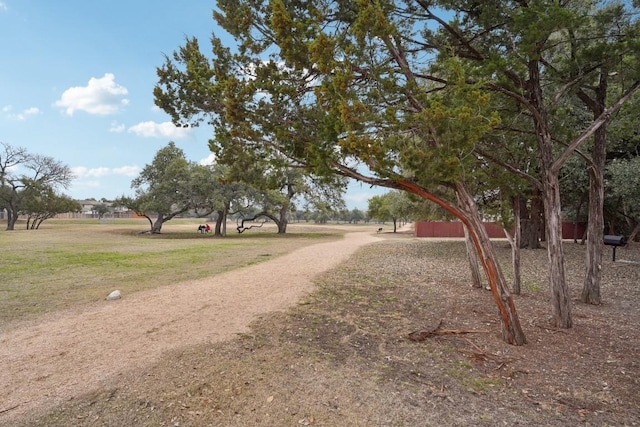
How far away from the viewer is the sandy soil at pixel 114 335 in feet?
12.3

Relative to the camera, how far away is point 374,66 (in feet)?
17.5

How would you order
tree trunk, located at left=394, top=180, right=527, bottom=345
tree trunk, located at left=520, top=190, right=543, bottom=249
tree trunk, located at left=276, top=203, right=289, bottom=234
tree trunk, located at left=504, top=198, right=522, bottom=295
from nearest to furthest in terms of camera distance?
tree trunk, located at left=394, top=180, right=527, bottom=345, tree trunk, located at left=504, top=198, right=522, bottom=295, tree trunk, located at left=520, top=190, right=543, bottom=249, tree trunk, located at left=276, top=203, right=289, bottom=234

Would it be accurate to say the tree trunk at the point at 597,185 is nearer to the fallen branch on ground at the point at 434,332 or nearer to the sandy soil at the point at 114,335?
the fallen branch on ground at the point at 434,332

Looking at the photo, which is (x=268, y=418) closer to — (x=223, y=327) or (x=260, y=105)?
(x=223, y=327)

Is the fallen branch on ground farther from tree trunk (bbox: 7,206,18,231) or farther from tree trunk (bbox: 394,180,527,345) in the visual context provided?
tree trunk (bbox: 7,206,18,231)

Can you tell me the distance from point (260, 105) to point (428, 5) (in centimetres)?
320

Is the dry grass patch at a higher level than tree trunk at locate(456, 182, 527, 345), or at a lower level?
lower

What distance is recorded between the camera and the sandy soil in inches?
148

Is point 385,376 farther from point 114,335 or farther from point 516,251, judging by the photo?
point 516,251

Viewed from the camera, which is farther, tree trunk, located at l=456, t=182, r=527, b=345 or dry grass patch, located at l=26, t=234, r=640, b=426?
tree trunk, located at l=456, t=182, r=527, b=345

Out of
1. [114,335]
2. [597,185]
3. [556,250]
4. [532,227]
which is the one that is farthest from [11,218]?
[597,185]

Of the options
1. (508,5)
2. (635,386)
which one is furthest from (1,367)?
(508,5)

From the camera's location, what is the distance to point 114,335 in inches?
208

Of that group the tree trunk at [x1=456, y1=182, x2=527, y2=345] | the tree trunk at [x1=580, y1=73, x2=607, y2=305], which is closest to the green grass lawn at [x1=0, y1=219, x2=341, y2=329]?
the tree trunk at [x1=456, y1=182, x2=527, y2=345]
